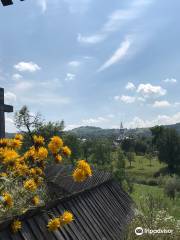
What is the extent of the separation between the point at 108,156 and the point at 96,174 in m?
65.2

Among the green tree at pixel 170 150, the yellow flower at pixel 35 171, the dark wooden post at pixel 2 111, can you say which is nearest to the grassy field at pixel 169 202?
the dark wooden post at pixel 2 111

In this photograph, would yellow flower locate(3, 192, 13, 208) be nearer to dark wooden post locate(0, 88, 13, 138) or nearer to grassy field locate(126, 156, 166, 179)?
dark wooden post locate(0, 88, 13, 138)

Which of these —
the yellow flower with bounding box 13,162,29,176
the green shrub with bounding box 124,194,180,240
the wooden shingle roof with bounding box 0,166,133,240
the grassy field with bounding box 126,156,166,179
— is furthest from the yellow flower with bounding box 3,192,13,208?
the grassy field with bounding box 126,156,166,179

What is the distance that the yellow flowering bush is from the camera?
11.1 feet

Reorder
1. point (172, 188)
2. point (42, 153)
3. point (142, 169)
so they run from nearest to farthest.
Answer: point (42, 153)
point (172, 188)
point (142, 169)

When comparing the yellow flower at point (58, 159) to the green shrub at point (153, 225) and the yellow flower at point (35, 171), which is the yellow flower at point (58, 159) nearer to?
the yellow flower at point (35, 171)

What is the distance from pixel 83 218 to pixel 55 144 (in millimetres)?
1694

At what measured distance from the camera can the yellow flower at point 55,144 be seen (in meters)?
4.10

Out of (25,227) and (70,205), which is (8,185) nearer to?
(25,227)

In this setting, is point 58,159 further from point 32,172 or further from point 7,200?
point 7,200

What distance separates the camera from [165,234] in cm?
801

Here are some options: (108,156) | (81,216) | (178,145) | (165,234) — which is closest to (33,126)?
(165,234)

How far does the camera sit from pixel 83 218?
5.42m

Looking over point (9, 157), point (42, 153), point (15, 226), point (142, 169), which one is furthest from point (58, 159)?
point (142, 169)
